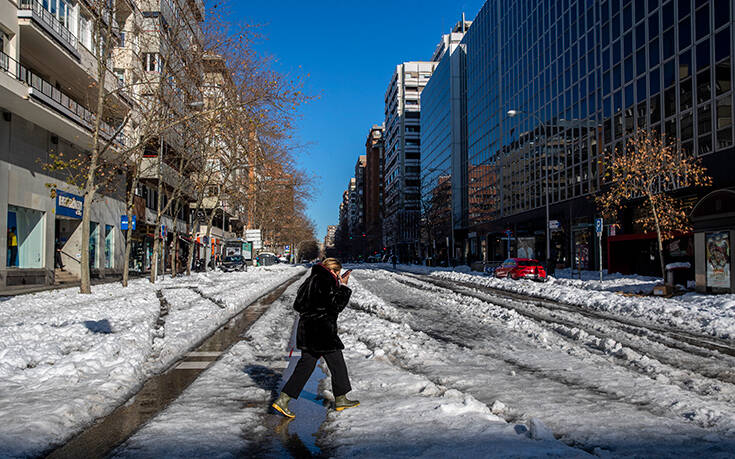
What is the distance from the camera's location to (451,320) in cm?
1277

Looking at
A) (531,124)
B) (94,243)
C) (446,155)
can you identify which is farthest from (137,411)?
(446,155)

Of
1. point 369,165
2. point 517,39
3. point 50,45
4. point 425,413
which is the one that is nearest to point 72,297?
point 50,45

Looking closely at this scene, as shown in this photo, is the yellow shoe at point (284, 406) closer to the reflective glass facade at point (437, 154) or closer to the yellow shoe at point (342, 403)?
the yellow shoe at point (342, 403)

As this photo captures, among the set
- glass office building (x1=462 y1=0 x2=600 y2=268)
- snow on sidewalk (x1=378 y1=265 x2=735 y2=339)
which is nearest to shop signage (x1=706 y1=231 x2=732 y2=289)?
snow on sidewalk (x1=378 y1=265 x2=735 y2=339)

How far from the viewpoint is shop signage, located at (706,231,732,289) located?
1742 centimetres

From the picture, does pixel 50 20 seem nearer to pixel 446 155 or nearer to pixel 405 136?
pixel 446 155

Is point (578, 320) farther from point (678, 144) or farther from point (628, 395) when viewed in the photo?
point (678, 144)

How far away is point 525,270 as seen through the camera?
3322 cm

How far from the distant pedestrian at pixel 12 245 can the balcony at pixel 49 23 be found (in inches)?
329

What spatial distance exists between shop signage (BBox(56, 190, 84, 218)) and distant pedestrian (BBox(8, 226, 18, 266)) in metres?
3.03

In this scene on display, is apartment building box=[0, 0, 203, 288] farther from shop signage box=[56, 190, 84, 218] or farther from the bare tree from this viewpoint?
the bare tree

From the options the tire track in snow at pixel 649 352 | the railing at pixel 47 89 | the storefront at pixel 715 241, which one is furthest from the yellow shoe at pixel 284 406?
the railing at pixel 47 89

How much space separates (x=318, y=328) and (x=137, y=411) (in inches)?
78.8

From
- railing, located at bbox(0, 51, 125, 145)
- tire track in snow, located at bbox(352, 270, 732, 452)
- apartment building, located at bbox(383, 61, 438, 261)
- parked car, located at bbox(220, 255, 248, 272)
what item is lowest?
tire track in snow, located at bbox(352, 270, 732, 452)
